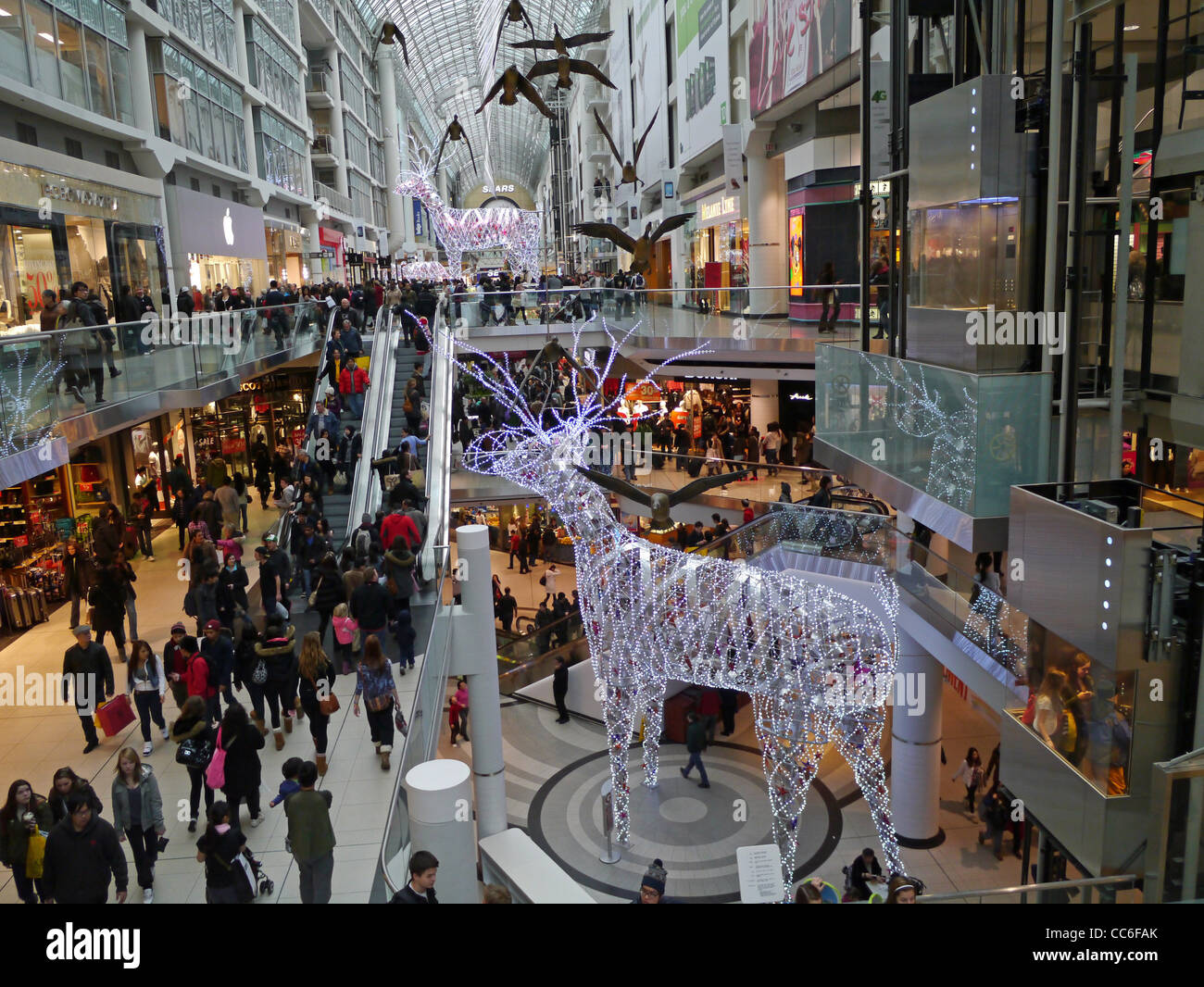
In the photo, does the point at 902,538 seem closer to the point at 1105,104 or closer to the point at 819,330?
the point at 1105,104

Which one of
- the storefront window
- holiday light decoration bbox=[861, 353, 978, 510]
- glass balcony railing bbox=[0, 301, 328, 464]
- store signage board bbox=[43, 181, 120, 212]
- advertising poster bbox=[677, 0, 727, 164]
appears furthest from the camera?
advertising poster bbox=[677, 0, 727, 164]

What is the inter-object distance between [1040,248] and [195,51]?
22.2 metres

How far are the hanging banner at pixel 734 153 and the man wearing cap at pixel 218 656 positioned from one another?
20505mm

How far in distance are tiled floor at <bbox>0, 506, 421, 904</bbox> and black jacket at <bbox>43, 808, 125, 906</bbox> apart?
2.04 feet

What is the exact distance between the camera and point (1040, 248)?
28.7 ft

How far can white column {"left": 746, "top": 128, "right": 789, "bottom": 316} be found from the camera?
2511 centimetres

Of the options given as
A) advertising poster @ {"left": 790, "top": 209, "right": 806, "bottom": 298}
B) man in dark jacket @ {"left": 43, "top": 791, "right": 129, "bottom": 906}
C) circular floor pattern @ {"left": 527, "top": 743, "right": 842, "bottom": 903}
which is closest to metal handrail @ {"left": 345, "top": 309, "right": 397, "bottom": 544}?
circular floor pattern @ {"left": 527, "top": 743, "right": 842, "bottom": 903}

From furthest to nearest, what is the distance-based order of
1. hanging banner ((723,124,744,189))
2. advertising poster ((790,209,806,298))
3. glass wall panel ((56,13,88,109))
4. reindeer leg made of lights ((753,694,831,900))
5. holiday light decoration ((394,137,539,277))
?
1. holiday light decoration ((394,137,539,277))
2. hanging banner ((723,124,744,189))
3. advertising poster ((790,209,806,298))
4. glass wall panel ((56,13,88,109))
5. reindeer leg made of lights ((753,694,831,900))

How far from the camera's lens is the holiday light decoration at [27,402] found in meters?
9.19

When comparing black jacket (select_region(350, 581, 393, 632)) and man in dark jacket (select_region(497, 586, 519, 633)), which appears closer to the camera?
black jacket (select_region(350, 581, 393, 632))

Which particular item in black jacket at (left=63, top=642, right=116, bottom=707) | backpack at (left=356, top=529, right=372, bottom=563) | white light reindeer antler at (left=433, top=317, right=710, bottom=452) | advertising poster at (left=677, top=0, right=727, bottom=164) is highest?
advertising poster at (left=677, top=0, right=727, bottom=164)

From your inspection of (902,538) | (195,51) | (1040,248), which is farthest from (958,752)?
(195,51)

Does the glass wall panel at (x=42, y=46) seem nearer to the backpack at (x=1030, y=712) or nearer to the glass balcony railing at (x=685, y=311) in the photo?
the glass balcony railing at (x=685, y=311)

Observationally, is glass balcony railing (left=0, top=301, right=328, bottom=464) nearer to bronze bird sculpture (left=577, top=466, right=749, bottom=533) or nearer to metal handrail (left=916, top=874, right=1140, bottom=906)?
bronze bird sculpture (left=577, top=466, right=749, bottom=533)
